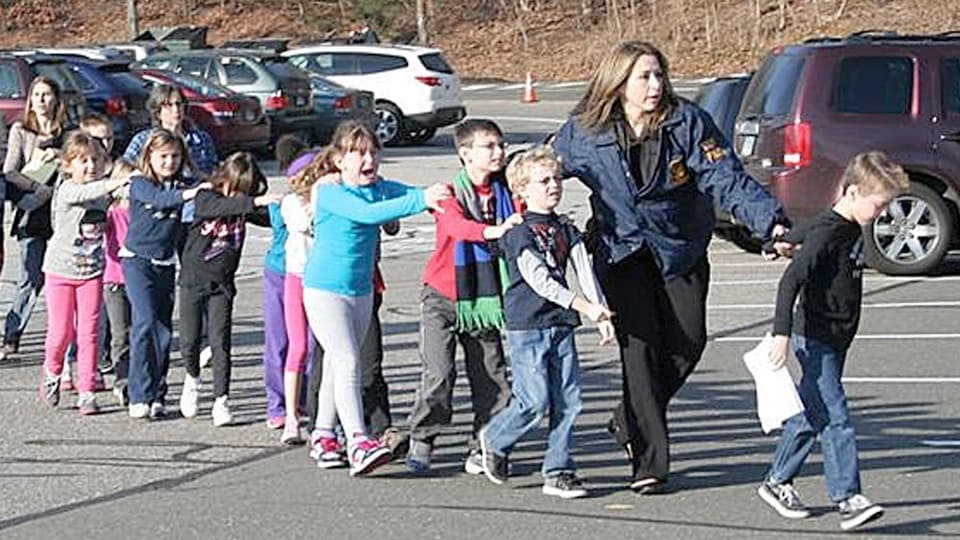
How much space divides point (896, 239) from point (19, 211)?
7013mm

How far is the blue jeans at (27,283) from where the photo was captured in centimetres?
1223

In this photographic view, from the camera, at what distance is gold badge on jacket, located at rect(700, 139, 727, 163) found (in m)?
7.91

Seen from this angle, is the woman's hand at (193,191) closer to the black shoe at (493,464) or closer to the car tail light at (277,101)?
the black shoe at (493,464)

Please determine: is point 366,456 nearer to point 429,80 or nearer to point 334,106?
point 334,106

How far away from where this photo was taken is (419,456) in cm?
868

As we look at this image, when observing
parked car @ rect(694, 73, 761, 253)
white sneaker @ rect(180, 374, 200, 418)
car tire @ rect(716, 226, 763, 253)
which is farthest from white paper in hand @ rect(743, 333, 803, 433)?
car tire @ rect(716, 226, 763, 253)

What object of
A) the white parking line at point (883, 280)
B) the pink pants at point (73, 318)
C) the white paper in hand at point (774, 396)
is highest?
the white paper in hand at point (774, 396)

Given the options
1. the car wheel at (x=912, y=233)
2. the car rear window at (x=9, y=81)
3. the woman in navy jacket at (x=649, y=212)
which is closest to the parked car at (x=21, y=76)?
the car rear window at (x=9, y=81)

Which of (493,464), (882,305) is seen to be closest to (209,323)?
(493,464)

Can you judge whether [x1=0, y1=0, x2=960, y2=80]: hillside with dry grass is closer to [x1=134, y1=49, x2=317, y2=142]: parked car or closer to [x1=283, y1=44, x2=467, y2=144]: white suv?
[x1=283, y1=44, x2=467, y2=144]: white suv

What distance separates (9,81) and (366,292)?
736 inches

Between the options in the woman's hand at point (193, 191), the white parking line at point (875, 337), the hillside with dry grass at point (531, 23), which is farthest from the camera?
the hillside with dry grass at point (531, 23)

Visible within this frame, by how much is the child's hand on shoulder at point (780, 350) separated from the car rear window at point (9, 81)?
794 inches

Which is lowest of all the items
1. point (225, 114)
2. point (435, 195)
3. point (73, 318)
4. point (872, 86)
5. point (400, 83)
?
point (400, 83)
